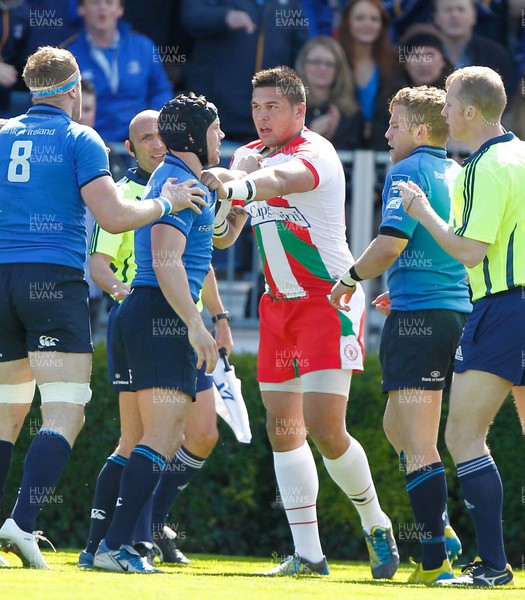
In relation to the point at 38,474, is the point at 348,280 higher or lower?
higher

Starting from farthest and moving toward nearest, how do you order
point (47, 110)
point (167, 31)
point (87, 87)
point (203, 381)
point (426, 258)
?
point (167, 31)
point (87, 87)
point (203, 381)
point (426, 258)
point (47, 110)

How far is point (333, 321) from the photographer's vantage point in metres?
6.50

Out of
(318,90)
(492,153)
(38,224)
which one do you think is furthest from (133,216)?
(318,90)

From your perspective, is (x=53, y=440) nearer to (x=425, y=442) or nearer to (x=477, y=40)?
(x=425, y=442)

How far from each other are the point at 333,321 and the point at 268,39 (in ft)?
17.7

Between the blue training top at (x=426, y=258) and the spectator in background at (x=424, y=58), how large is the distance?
4848 mm

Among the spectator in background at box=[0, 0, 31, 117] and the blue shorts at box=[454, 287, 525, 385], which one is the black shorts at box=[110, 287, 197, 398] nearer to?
the blue shorts at box=[454, 287, 525, 385]

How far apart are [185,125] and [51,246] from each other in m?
0.87

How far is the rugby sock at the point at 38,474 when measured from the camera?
5559mm

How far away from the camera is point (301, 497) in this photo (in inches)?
257

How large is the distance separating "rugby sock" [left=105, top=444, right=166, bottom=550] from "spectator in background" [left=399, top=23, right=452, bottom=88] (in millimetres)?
6284

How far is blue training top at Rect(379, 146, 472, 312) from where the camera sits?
6.27 metres

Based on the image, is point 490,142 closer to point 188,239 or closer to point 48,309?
point 188,239

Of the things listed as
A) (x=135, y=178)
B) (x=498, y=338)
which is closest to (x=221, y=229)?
(x=135, y=178)
